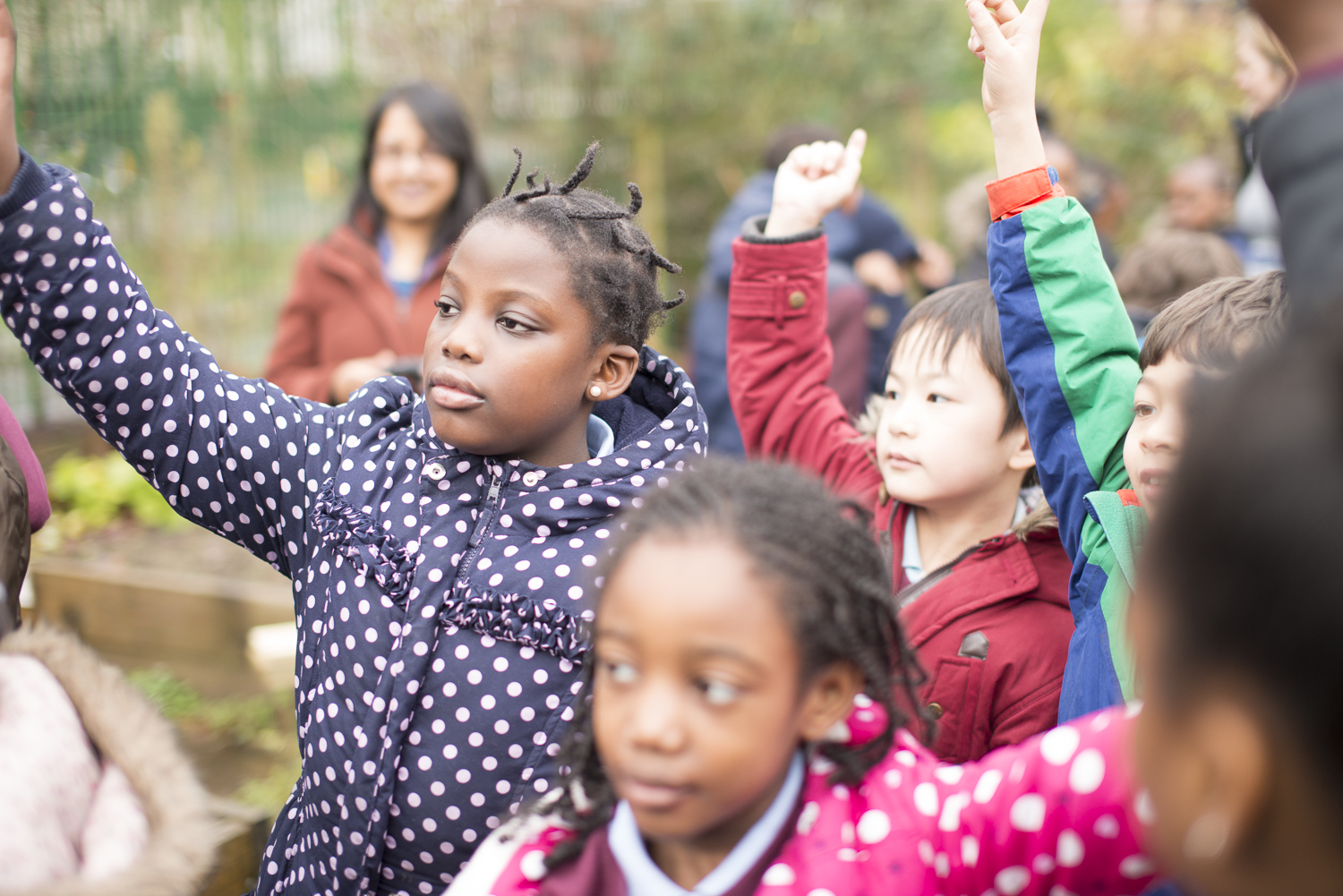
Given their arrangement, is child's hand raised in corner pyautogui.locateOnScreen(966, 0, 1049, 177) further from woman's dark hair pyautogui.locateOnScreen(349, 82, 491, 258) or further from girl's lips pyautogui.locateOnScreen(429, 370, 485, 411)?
woman's dark hair pyautogui.locateOnScreen(349, 82, 491, 258)

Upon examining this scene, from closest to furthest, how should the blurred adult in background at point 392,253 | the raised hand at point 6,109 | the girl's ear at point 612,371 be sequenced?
1. the raised hand at point 6,109
2. the girl's ear at point 612,371
3. the blurred adult in background at point 392,253

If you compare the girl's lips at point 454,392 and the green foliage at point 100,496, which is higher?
the girl's lips at point 454,392

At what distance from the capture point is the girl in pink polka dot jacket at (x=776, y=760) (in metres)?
1.14

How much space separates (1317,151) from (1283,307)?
2.20ft

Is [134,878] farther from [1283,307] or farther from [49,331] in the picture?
[1283,307]

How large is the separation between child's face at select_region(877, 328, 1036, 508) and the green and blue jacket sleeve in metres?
0.24

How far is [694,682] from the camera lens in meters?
1.15

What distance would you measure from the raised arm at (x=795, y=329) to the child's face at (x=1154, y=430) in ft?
2.47

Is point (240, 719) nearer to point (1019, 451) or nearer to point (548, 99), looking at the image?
point (1019, 451)

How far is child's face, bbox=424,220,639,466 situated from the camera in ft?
5.57

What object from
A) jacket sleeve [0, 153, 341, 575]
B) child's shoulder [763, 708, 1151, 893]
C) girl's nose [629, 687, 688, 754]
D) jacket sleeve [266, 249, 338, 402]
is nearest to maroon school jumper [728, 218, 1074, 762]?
child's shoulder [763, 708, 1151, 893]

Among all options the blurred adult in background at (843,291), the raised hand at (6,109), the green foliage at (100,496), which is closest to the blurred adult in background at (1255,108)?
the blurred adult in background at (843,291)

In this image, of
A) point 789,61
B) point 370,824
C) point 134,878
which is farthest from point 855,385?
point 789,61

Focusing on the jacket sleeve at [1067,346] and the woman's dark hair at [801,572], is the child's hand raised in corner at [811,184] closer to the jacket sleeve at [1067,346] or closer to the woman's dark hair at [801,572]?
the jacket sleeve at [1067,346]
